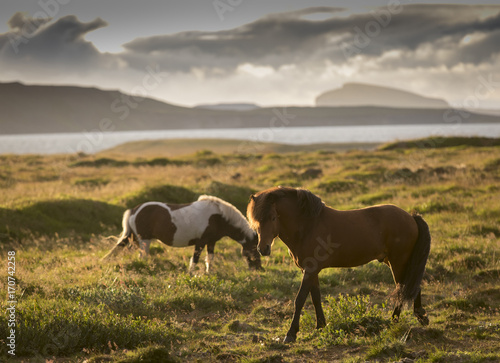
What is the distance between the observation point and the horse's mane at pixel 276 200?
629 centimetres

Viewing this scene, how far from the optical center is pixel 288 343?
21.2 ft

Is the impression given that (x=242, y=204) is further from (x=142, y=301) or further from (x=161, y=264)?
(x=142, y=301)

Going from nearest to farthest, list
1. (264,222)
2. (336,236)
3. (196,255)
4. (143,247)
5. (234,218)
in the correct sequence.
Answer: (264,222)
(336,236)
(196,255)
(234,218)
(143,247)

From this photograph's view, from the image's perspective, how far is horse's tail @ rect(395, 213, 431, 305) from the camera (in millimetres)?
6707

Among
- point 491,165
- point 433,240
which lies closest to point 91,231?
point 433,240

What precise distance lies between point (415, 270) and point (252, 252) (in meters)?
5.02

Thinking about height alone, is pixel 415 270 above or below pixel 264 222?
below

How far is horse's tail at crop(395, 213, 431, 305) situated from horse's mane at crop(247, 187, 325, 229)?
1774mm

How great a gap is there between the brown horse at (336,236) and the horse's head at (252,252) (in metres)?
4.12

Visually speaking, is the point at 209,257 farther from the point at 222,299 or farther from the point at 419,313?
the point at 419,313

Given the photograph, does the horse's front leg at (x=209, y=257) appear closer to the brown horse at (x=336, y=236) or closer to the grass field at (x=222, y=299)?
the grass field at (x=222, y=299)

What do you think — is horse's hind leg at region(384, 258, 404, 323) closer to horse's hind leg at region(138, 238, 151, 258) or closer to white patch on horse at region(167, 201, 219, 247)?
white patch on horse at region(167, 201, 219, 247)

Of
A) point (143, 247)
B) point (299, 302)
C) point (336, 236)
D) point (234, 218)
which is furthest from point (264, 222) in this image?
point (143, 247)

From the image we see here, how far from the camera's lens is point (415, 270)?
677 centimetres
